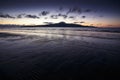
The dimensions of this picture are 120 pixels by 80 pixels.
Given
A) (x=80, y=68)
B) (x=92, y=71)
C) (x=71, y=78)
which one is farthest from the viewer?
(x=80, y=68)

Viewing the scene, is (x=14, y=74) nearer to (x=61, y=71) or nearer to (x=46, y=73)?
(x=46, y=73)

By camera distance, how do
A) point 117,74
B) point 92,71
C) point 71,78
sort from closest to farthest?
point 71,78 < point 117,74 < point 92,71

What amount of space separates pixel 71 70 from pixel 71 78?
45.5 inches

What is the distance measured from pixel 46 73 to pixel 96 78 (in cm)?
295

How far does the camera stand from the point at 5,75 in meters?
6.32

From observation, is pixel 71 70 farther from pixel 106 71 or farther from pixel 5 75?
pixel 5 75

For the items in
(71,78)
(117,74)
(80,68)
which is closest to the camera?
(71,78)

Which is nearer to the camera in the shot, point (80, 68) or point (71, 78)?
point (71, 78)

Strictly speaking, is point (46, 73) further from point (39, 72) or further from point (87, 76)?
point (87, 76)

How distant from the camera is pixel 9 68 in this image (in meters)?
7.43

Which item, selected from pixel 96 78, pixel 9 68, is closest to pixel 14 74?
pixel 9 68

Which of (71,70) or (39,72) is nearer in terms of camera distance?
(39,72)

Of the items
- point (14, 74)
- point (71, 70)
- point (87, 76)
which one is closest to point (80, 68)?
point (71, 70)

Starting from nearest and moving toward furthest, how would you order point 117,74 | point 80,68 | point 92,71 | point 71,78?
1. point 71,78
2. point 117,74
3. point 92,71
4. point 80,68
